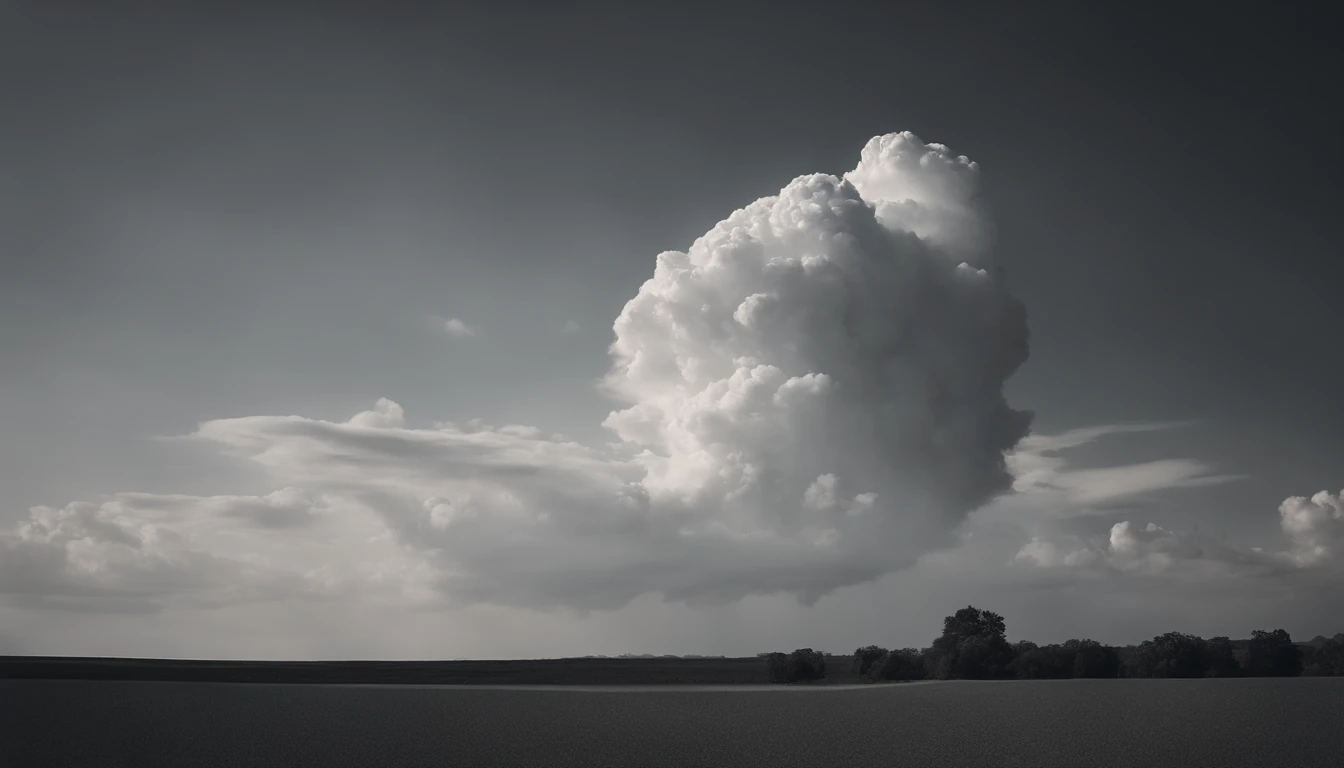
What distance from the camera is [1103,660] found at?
78375 mm

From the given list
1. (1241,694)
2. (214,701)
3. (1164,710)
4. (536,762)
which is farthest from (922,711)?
(214,701)

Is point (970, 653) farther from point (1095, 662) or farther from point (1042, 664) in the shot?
point (1095, 662)

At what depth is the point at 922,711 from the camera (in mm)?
46031

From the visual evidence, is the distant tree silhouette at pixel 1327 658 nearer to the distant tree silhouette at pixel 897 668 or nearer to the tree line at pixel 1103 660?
the tree line at pixel 1103 660

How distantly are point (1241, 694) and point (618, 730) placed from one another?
42714mm

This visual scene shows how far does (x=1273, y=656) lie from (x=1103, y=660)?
16963 mm

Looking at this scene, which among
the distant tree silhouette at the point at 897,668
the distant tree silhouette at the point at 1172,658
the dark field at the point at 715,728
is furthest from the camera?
the distant tree silhouette at the point at 897,668

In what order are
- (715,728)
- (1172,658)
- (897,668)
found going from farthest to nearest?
1. (897,668)
2. (1172,658)
3. (715,728)

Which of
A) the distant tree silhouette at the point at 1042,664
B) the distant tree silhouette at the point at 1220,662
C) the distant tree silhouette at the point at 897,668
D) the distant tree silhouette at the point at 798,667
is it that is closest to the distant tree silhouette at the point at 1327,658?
the distant tree silhouette at the point at 1220,662

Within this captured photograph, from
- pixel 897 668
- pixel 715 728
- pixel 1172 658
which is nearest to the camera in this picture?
pixel 715 728

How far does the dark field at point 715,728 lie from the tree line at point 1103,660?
57.4ft

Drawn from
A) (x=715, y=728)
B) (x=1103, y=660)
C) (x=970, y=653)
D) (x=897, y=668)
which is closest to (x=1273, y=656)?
(x=1103, y=660)

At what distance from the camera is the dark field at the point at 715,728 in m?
31.0

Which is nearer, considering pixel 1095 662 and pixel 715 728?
pixel 715 728
